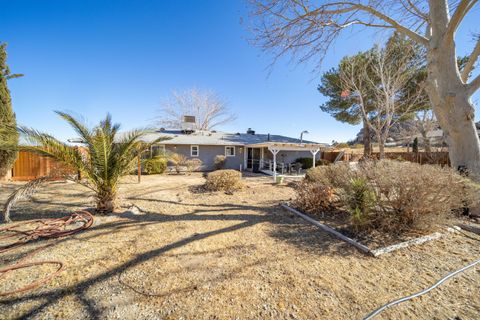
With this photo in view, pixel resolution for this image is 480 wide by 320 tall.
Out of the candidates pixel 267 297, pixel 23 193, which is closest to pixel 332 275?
pixel 267 297

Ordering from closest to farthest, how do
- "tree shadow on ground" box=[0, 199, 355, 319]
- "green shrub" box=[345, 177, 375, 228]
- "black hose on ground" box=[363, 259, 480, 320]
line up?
"black hose on ground" box=[363, 259, 480, 320] < "tree shadow on ground" box=[0, 199, 355, 319] < "green shrub" box=[345, 177, 375, 228]

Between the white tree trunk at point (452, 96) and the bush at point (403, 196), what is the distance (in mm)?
1442

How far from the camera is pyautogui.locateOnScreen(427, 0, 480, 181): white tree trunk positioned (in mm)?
4996

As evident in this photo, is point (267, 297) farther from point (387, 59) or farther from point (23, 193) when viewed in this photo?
point (387, 59)

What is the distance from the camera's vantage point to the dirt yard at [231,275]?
210cm

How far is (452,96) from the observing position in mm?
5027

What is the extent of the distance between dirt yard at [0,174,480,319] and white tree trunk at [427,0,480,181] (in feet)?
8.64

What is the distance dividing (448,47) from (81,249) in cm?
1030

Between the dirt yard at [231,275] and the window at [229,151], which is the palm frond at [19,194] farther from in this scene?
the window at [229,151]

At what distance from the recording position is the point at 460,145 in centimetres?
526

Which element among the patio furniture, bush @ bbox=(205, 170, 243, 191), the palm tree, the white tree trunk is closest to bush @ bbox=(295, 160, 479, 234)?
the white tree trunk

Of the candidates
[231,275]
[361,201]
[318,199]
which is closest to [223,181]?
[318,199]

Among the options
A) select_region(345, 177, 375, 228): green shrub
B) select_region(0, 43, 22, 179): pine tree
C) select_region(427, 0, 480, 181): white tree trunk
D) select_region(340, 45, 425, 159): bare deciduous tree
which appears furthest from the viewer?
select_region(340, 45, 425, 159): bare deciduous tree

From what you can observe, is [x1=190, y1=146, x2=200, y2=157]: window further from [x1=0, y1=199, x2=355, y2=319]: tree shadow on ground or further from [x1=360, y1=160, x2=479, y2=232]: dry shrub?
[x1=360, y1=160, x2=479, y2=232]: dry shrub
